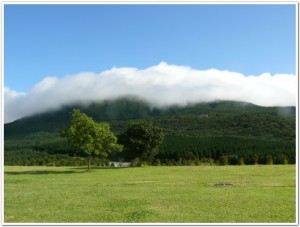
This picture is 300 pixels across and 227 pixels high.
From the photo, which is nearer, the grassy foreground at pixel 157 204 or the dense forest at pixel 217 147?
the grassy foreground at pixel 157 204

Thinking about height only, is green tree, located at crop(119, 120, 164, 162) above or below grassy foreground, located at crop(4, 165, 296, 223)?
above

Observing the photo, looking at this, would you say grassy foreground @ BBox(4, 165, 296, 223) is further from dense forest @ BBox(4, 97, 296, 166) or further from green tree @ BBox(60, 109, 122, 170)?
dense forest @ BBox(4, 97, 296, 166)

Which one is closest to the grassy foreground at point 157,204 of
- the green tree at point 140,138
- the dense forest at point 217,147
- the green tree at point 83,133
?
the green tree at point 83,133

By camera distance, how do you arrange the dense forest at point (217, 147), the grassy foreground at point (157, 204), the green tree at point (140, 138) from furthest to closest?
the dense forest at point (217, 147) < the green tree at point (140, 138) < the grassy foreground at point (157, 204)

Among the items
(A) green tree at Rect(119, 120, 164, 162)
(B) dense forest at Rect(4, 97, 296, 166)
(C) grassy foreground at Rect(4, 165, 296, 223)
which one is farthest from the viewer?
(B) dense forest at Rect(4, 97, 296, 166)

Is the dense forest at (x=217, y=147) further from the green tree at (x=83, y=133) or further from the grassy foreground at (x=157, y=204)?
the grassy foreground at (x=157, y=204)

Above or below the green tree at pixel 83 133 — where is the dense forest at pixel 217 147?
below

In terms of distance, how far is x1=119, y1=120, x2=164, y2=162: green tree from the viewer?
68.4 metres

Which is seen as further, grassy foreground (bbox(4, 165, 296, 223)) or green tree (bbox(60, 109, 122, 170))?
green tree (bbox(60, 109, 122, 170))

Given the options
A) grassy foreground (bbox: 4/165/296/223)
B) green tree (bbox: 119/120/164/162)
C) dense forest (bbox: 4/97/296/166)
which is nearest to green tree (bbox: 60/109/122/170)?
green tree (bbox: 119/120/164/162)

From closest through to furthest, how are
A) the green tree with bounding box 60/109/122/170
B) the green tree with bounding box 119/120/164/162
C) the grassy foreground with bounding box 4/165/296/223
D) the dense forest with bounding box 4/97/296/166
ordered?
the grassy foreground with bounding box 4/165/296/223 < the green tree with bounding box 60/109/122/170 < the green tree with bounding box 119/120/164/162 < the dense forest with bounding box 4/97/296/166

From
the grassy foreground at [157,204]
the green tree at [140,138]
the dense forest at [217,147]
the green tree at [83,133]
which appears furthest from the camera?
the dense forest at [217,147]

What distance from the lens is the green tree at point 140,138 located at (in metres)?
68.4
